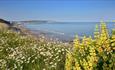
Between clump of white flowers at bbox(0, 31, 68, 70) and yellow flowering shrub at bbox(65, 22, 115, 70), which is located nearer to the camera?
yellow flowering shrub at bbox(65, 22, 115, 70)

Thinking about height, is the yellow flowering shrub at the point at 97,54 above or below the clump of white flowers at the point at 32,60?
above

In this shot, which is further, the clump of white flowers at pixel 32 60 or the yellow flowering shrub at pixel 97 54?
the clump of white flowers at pixel 32 60

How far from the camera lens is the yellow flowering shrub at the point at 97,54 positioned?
5922 mm

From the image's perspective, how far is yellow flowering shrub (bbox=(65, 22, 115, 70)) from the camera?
5.92 meters

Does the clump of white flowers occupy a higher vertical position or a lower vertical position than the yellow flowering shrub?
lower

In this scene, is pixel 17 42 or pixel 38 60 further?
pixel 17 42

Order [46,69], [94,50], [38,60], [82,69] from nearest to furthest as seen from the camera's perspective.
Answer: [94,50] < [82,69] < [46,69] < [38,60]

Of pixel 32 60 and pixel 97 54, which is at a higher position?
pixel 97 54

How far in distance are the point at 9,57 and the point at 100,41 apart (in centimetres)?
426

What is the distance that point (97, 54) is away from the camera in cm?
624

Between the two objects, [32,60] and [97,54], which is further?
[32,60]

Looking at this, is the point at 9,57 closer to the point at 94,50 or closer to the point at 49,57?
the point at 49,57

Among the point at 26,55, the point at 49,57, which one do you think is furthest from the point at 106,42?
the point at 26,55

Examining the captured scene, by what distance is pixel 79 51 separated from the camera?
6680mm
